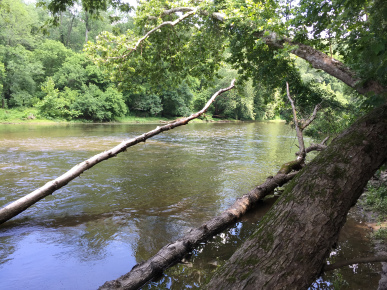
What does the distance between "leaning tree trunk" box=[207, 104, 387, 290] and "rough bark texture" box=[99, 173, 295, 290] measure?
1539 millimetres

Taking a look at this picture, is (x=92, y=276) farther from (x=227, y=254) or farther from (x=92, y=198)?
(x=92, y=198)

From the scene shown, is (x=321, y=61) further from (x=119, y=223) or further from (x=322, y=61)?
(x=119, y=223)

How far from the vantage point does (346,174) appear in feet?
6.86

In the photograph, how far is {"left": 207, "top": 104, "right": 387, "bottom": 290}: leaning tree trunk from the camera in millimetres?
1740

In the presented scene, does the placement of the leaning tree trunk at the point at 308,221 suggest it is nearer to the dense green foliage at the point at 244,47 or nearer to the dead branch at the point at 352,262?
the dead branch at the point at 352,262

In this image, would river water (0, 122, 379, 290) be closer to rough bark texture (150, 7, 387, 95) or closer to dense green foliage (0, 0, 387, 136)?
dense green foliage (0, 0, 387, 136)

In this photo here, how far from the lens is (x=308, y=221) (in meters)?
1.90

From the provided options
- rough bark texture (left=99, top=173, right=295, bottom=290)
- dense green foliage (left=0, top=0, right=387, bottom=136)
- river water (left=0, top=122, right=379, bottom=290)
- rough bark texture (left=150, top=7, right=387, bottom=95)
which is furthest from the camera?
rough bark texture (left=150, top=7, right=387, bottom=95)

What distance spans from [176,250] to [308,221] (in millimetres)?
2217

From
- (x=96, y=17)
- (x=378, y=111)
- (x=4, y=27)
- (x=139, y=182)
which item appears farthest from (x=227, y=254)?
(x=4, y=27)

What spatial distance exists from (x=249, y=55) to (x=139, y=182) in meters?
6.22

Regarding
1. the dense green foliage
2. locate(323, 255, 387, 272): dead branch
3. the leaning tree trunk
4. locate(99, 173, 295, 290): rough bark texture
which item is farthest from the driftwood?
the dense green foliage

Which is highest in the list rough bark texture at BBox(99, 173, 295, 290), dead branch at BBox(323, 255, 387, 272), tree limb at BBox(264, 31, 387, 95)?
tree limb at BBox(264, 31, 387, 95)

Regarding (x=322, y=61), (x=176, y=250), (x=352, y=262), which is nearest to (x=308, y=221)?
(x=352, y=262)
